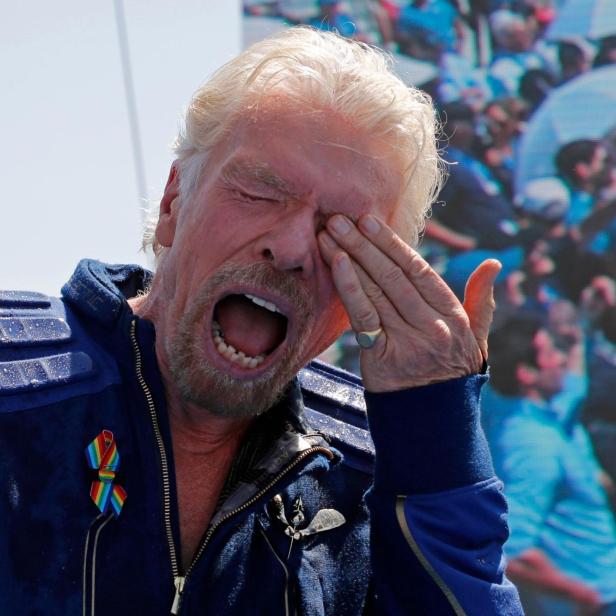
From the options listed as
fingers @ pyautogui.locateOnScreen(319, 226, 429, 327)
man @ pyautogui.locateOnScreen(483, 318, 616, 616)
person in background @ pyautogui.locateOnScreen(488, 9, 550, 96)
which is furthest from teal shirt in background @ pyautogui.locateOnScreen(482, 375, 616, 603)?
fingers @ pyautogui.locateOnScreen(319, 226, 429, 327)

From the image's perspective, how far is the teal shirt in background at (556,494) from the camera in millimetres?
4770

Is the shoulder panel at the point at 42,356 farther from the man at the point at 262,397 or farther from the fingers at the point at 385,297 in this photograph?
the fingers at the point at 385,297

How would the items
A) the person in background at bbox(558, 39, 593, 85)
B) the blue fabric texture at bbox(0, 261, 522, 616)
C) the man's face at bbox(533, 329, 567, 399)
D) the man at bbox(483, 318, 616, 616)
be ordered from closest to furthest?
the blue fabric texture at bbox(0, 261, 522, 616), the man at bbox(483, 318, 616, 616), the man's face at bbox(533, 329, 567, 399), the person in background at bbox(558, 39, 593, 85)

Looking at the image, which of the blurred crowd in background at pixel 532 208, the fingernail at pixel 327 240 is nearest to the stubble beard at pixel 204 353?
the fingernail at pixel 327 240

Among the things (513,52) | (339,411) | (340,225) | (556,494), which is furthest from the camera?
(513,52)

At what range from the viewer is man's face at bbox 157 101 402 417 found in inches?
81.1

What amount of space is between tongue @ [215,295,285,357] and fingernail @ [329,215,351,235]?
0.92ft

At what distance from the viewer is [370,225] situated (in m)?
2.05

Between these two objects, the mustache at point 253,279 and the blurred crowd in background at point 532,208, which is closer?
the mustache at point 253,279

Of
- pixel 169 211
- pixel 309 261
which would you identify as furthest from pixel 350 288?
pixel 169 211

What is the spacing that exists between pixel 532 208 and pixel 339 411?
2868 mm

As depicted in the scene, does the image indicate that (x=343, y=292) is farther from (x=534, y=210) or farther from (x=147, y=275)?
(x=534, y=210)

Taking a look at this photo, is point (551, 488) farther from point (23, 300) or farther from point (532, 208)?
point (23, 300)

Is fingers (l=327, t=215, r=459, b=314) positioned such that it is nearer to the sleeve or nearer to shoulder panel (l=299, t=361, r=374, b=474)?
the sleeve
